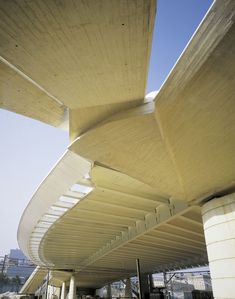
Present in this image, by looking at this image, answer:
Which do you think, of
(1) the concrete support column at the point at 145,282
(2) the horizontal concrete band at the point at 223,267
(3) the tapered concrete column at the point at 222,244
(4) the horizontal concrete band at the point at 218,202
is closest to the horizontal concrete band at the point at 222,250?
(3) the tapered concrete column at the point at 222,244

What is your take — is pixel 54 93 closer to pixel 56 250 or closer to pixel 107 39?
pixel 107 39

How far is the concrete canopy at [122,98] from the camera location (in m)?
3.24

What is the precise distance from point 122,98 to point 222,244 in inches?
224

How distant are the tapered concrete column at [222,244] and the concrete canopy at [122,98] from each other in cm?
56

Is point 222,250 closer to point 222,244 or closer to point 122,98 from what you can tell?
point 222,244

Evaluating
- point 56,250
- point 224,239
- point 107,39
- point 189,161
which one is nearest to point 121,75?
point 107,39

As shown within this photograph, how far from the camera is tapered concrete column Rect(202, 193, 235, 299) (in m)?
7.00

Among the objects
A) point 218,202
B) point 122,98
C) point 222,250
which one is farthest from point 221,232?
point 122,98

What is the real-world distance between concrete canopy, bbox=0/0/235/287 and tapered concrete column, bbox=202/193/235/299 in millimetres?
561

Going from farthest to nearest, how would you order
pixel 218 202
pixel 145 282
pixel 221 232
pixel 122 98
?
pixel 145 282
pixel 218 202
pixel 221 232
pixel 122 98

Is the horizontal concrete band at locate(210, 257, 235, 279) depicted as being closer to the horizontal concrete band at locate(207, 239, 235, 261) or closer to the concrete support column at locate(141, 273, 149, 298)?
the horizontal concrete band at locate(207, 239, 235, 261)

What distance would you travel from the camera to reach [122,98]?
4887 millimetres

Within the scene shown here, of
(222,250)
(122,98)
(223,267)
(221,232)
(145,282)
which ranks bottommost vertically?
(145,282)

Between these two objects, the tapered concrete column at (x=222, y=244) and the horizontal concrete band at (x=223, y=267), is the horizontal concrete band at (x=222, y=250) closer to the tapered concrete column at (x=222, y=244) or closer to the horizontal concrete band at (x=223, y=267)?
the tapered concrete column at (x=222, y=244)
